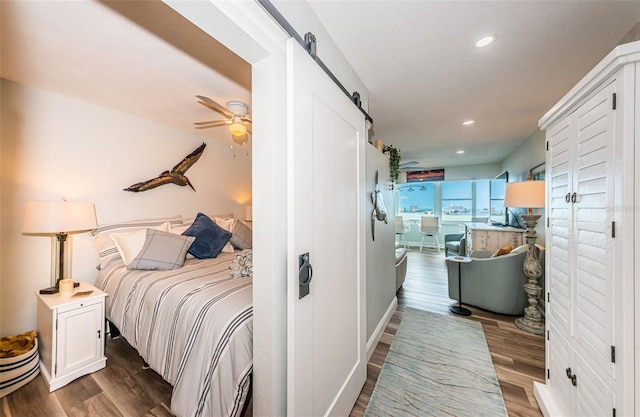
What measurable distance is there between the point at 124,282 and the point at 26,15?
186 cm

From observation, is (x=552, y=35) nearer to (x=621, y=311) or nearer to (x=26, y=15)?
(x=621, y=311)

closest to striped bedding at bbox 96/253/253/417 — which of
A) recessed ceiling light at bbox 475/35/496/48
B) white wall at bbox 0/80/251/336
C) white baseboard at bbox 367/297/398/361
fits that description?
white wall at bbox 0/80/251/336

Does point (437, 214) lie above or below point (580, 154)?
below

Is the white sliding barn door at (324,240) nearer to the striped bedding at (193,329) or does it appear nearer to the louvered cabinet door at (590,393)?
the striped bedding at (193,329)

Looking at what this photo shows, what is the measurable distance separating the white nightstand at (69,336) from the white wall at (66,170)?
360mm

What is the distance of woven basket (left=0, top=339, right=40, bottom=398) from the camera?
161 cm

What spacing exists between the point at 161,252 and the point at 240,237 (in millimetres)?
1013

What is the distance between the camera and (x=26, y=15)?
1280 mm

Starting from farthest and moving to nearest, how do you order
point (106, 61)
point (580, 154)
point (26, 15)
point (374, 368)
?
point (374, 368) < point (106, 61) < point (26, 15) < point (580, 154)

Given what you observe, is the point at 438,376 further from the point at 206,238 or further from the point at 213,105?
the point at 213,105

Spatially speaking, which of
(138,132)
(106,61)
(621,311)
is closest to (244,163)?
(138,132)

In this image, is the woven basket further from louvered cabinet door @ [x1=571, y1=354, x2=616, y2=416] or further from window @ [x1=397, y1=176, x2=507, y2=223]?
window @ [x1=397, y1=176, x2=507, y2=223]

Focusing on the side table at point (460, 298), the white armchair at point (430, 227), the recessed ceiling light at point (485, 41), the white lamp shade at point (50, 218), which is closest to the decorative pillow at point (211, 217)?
the white lamp shade at point (50, 218)

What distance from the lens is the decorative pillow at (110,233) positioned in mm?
2361
